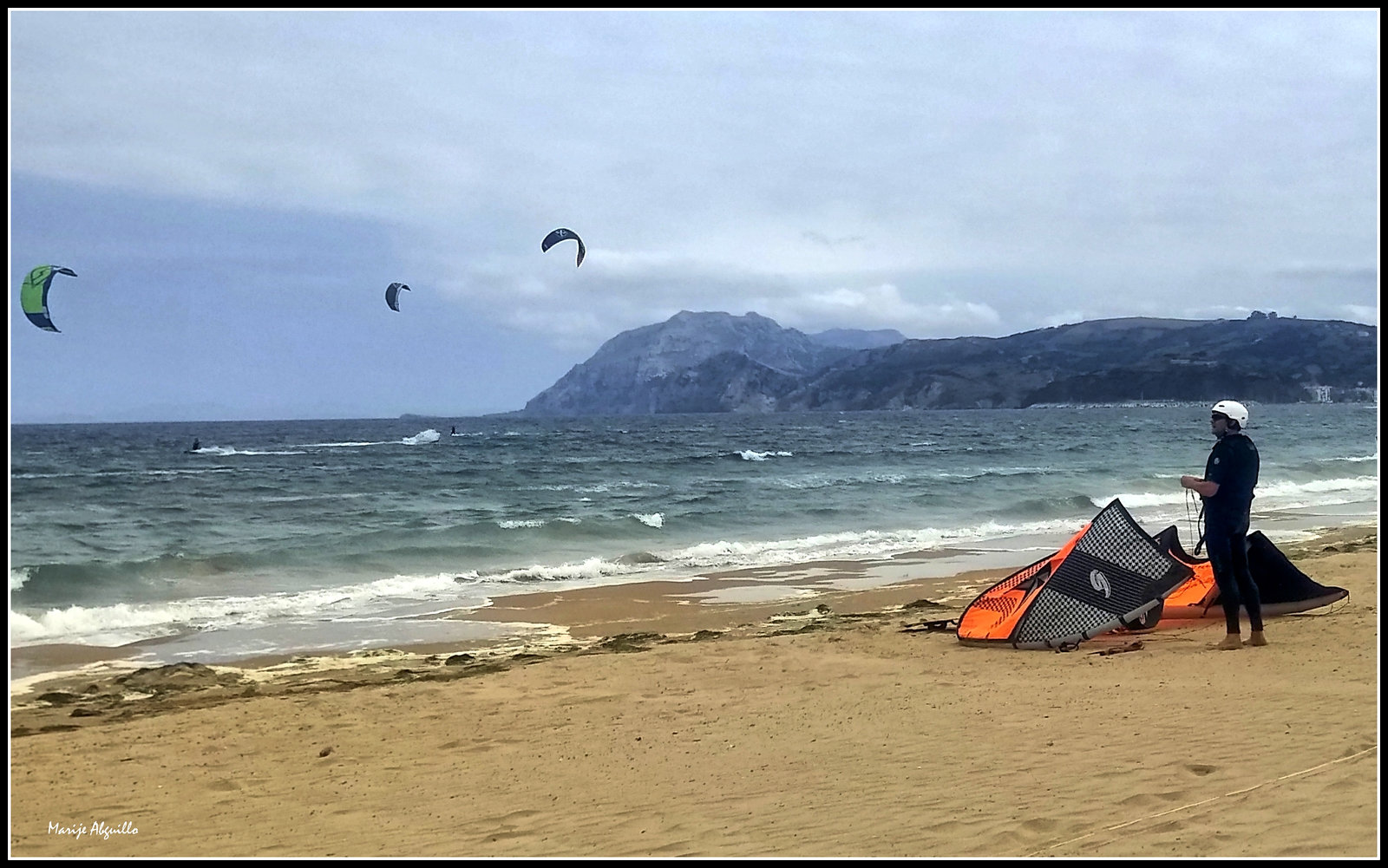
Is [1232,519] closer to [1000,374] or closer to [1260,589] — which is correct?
[1260,589]

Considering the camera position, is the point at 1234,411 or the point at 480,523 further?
the point at 480,523

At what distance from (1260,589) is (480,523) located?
12401 millimetres

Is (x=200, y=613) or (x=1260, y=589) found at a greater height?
(x=1260, y=589)

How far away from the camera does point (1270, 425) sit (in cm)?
5897

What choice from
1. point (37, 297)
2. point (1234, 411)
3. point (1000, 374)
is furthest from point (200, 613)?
point (1000, 374)

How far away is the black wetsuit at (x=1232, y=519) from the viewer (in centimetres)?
575

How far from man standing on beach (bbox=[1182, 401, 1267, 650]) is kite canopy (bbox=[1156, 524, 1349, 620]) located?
72 cm

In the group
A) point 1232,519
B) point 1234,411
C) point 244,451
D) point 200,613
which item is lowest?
point 200,613

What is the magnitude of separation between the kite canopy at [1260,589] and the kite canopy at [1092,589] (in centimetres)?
16

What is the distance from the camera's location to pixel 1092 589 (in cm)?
652

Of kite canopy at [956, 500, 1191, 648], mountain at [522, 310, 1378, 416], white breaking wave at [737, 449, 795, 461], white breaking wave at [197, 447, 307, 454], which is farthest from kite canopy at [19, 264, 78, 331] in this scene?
mountain at [522, 310, 1378, 416]

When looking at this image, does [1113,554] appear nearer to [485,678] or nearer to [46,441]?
[485,678]

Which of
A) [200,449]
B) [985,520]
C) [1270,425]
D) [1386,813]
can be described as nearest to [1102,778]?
[1386,813]

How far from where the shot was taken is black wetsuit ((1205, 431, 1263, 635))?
5.75 meters
